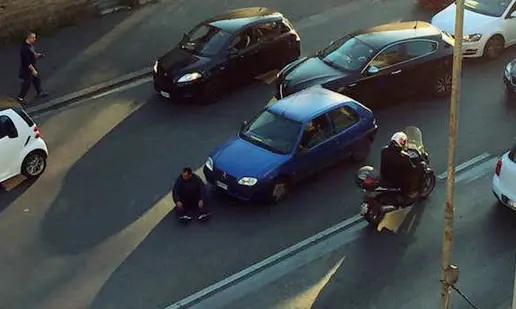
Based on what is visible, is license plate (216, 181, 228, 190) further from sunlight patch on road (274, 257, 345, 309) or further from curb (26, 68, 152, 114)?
curb (26, 68, 152, 114)

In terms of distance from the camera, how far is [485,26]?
Answer: 21.8 metres

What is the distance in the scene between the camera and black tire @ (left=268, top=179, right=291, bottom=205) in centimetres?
1655

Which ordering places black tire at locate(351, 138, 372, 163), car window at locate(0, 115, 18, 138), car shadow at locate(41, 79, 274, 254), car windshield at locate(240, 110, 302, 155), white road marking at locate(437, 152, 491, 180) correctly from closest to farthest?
car shadow at locate(41, 79, 274, 254), car windshield at locate(240, 110, 302, 155), car window at locate(0, 115, 18, 138), white road marking at locate(437, 152, 491, 180), black tire at locate(351, 138, 372, 163)

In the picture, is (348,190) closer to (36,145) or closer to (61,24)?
(36,145)

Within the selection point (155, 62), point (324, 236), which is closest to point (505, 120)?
point (324, 236)

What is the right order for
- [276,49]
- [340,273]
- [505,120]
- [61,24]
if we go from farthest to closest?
1. [61,24]
2. [276,49]
3. [505,120]
4. [340,273]

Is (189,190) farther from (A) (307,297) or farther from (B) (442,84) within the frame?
(B) (442,84)

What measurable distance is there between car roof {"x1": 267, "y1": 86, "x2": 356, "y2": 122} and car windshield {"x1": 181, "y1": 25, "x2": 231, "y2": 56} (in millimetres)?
3097

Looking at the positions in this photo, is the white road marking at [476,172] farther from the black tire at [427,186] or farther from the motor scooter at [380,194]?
the motor scooter at [380,194]

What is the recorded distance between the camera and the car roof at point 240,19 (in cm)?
2078

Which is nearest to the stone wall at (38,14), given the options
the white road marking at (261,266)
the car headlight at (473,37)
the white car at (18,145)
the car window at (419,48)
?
the white car at (18,145)

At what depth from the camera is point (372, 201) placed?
15.9 meters

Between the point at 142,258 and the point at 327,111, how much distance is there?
4348mm

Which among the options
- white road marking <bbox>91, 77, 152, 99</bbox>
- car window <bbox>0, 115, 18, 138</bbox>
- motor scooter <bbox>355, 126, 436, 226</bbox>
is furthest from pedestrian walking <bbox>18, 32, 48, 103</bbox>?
motor scooter <bbox>355, 126, 436, 226</bbox>
